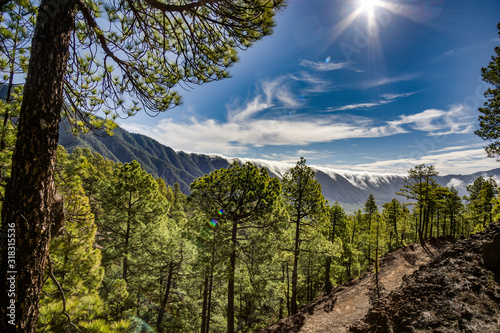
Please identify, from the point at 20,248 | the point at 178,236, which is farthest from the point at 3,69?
the point at 178,236

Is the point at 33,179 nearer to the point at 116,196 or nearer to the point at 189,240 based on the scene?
the point at 189,240

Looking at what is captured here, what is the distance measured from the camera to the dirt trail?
33.9ft

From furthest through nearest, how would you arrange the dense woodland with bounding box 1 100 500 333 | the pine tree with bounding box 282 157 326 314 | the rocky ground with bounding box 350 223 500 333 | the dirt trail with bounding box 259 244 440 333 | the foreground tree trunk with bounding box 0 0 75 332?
the pine tree with bounding box 282 157 326 314 < the dirt trail with bounding box 259 244 440 333 < the dense woodland with bounding box 1 100 500 333 < the rocky ground with bounding box 350 223 500 333 < the foreground tree trunk with bounding box 0 0 75 332

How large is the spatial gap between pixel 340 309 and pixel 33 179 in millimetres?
15840

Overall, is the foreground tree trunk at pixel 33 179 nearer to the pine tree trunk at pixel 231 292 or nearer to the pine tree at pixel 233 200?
the pine tree at pixel 233 200

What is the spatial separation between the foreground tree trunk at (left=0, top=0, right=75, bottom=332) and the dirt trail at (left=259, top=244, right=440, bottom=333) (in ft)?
35.8

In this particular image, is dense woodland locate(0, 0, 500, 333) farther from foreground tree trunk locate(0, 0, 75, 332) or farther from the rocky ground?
the rocky ground

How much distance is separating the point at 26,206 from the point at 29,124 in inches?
40.8

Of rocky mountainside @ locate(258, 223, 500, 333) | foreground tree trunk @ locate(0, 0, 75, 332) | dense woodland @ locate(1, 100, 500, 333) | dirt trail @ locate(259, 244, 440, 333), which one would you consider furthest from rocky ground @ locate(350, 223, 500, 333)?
foreground tree trunk @ locate(0, 0, 75, 332)

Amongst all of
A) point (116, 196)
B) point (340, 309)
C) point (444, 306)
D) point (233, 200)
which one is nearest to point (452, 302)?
point (444, 306)

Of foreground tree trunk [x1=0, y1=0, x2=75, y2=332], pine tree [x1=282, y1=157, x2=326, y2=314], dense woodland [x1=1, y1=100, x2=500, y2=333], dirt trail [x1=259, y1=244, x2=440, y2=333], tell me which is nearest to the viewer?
foreground tree trunk [x1=0, y1=0, x2=75, y2=332]

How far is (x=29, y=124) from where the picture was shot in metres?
2.44

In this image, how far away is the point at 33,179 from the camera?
241cm

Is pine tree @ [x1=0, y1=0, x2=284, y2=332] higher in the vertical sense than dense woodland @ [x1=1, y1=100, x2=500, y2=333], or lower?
higher
